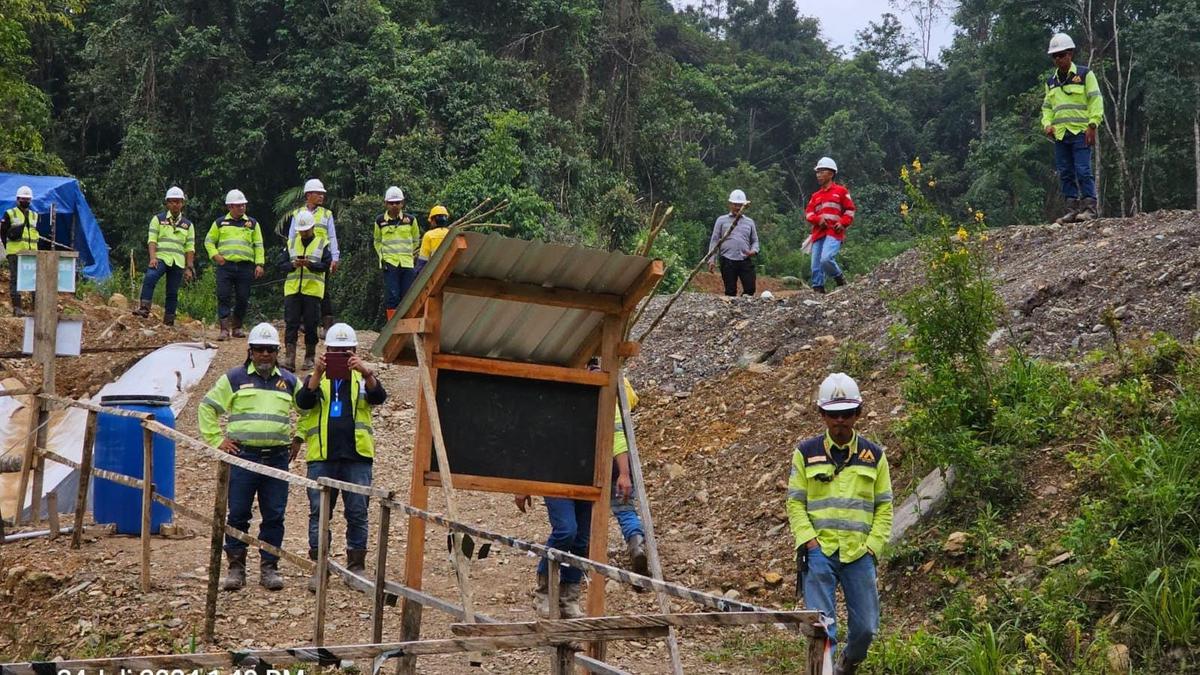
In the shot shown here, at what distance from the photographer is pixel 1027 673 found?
6.72 metres

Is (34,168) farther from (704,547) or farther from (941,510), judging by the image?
(941,510)

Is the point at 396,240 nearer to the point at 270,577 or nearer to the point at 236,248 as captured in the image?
the point at 236,248

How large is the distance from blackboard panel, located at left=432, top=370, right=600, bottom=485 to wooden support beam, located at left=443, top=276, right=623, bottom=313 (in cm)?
43

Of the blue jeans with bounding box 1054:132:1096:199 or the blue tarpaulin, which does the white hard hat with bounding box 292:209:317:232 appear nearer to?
the blue jeans with bounding box 1054:132:1096:199

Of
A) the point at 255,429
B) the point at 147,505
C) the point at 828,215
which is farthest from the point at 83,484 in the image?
the point at 828,215

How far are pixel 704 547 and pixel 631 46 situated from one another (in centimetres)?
1902

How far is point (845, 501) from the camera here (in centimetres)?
628

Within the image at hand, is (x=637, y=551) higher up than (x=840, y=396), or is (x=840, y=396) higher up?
(x=840, y=396)

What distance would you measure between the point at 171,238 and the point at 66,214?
271 inches

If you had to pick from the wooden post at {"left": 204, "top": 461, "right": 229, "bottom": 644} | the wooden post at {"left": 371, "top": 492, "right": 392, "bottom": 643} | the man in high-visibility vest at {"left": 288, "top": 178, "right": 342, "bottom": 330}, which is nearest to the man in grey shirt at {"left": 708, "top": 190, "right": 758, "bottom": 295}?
the man in high-visibility vest at {"left": 288, "top": 178, "right": 342, "bottom": 330}

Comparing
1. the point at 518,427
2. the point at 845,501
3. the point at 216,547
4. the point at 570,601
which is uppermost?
the point at 518,427

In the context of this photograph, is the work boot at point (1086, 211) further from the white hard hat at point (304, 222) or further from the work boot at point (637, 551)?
the white hard hat at point (304, 222)

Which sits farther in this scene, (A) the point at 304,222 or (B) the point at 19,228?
(B) the point at 19,228

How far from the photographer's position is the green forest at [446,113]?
76.2 feet
